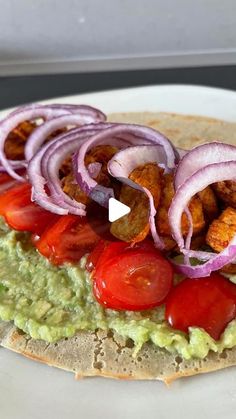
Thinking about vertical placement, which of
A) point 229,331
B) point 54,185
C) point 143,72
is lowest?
point 143,72

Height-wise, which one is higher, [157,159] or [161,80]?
[157,159]

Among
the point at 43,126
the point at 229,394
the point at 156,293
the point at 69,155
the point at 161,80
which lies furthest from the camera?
the point at 161,80

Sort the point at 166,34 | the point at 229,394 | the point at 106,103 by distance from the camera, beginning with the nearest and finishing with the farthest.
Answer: the point at 229,394 < the point at 106,103 < the point at 166,34

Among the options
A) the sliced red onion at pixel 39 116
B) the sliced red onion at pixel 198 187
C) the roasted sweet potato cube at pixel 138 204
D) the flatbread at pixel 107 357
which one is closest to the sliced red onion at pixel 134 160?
the roasted sweet potato cube at pixel 138 204

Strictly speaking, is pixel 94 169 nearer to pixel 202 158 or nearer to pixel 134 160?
pixel 134 160

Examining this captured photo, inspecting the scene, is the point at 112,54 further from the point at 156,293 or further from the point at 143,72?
the point at 156,293

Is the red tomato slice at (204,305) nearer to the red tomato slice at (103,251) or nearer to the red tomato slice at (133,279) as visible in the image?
the red tomato slice at (133,279)

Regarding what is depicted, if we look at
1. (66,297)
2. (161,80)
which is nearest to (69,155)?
(66,297)
